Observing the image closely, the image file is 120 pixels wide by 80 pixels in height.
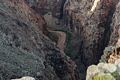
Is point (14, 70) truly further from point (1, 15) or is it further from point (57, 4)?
point (57, 4)

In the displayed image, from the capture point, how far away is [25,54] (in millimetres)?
19703

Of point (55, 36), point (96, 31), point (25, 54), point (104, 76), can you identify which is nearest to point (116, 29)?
point (96, 31)

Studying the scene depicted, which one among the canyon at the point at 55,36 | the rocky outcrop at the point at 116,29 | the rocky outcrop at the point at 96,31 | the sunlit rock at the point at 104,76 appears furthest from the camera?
the rocky outcrop at the point at 96,31

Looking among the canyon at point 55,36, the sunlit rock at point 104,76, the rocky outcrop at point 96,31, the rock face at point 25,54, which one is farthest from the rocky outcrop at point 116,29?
the sunlit rock at point 104,76

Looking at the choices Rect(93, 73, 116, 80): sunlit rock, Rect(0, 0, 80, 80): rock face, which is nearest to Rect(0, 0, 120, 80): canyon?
Rect(0, 0, 80, 80): rock face

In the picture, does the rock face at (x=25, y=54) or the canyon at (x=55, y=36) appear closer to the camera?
the rock face at (x=25, y=54)

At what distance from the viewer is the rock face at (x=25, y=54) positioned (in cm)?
1770

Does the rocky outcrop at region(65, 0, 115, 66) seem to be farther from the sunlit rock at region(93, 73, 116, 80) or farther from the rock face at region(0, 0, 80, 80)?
the sunlit rock at region(93, 73, 116, 80)

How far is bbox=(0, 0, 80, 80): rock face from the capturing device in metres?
17.7

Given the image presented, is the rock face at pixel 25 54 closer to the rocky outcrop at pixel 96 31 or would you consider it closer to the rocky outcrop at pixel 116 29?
the rocky outcrop at pixel 116 29

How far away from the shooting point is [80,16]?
45.0m

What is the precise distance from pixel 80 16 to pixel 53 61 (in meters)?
22.7

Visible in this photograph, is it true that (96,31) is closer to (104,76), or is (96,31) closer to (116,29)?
(116,29)

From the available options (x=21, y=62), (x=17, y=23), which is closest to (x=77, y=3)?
(x=17, y=23)
